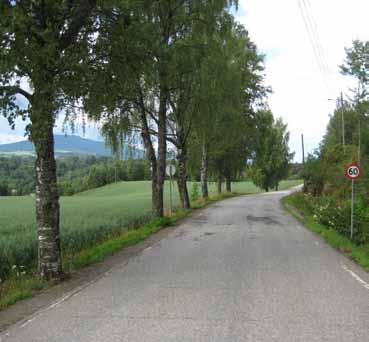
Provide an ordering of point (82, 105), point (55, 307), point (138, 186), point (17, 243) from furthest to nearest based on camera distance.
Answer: point (138, 186), point (17, 243), point (82, 105), point (55, 307)

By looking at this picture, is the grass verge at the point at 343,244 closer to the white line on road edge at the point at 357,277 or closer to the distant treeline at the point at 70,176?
the white line on road edge at the point at 357,277

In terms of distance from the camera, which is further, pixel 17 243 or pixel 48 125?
pixel 17 243

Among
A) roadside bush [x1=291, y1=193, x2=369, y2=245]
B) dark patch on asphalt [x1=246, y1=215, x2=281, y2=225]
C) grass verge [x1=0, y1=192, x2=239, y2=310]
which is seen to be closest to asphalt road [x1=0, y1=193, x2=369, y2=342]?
grass verge [x1=0, y1=192, x2=239, y2=310]

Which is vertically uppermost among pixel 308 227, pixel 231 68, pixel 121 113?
pixel 231 68

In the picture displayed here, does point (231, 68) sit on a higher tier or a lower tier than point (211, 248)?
higher

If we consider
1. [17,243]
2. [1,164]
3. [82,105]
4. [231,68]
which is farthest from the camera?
[1,164]

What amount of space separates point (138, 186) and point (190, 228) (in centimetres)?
7113

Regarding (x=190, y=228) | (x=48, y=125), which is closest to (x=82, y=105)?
(x=48, y=125)

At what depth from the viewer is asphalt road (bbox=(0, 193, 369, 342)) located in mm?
5574

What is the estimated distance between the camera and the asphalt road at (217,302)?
5.57 m

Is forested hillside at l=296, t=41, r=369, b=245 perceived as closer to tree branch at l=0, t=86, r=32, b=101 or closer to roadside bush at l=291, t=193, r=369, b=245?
roadside bush at l=291, t=193, r=369, b=245

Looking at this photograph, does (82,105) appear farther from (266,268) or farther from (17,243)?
(266,268)

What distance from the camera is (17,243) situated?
1172cm

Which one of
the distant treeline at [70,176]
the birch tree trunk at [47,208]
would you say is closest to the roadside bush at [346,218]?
the birch tree trunk at [47,208]
